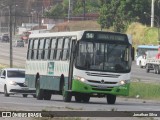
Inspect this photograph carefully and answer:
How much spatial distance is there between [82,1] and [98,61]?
139371mm

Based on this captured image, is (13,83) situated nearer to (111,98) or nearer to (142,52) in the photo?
(111,98)

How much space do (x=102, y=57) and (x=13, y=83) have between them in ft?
34.3

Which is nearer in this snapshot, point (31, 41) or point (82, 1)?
point (31, 41)

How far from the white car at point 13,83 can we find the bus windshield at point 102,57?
9.44m

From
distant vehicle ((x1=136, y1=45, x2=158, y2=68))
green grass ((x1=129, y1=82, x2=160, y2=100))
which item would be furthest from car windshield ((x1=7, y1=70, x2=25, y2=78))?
distant vehicle ((x1=136, y1=45, x2=158, y2=68))

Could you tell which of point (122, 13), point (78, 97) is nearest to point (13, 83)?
point (78, 97)

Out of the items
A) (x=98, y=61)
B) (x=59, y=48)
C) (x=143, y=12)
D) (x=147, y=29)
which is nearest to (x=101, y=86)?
(x=98, y=61)

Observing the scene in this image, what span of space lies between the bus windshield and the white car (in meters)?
9.44

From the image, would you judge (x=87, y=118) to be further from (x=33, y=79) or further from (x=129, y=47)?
(x=33, y=79)

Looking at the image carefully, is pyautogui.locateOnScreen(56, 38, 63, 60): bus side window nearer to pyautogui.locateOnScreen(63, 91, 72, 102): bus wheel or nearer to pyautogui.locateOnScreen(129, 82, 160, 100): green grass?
pyautogui.locateOnScreen(63, 91, 72, 102): bus wheel

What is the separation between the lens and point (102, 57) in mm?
32625

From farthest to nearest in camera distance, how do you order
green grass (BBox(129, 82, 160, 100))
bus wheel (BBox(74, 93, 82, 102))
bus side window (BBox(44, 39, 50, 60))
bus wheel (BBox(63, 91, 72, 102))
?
green grass (BBox(129, 82, 160, 100)) → bus side window (BBox(44, 39, 50, 60)) → bus wheel (BBox(74, 93, 82, 102)) → bus wheel (BBox(63, 91, 72, 102))

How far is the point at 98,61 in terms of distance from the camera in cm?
3269

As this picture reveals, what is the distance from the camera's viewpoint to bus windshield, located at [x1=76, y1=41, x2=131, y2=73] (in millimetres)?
32656
